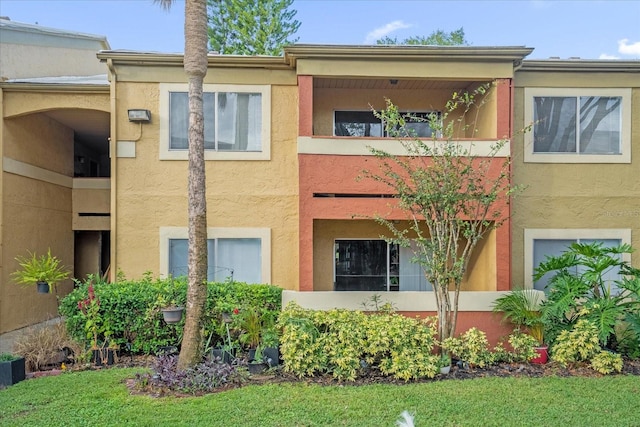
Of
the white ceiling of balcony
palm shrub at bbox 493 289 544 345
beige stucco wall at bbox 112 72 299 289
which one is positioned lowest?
palm shrub at bbox 493 289 544 345

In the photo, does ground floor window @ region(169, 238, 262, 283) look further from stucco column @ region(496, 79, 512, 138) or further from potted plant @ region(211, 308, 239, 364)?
stucco column @ region(496, 79, 512, 138)

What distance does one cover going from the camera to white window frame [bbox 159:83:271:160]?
10.1 metres

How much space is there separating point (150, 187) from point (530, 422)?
8.50 m

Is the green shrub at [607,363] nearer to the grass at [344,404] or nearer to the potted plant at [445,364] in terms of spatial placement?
the grass at [344,404]

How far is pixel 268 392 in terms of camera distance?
633 cm

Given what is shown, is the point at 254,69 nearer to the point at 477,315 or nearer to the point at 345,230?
the point at 345,230

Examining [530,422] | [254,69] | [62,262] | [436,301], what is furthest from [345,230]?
[62,262]

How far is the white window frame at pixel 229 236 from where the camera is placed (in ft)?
32.9

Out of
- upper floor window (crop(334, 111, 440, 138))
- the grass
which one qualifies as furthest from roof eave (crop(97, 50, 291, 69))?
the grass

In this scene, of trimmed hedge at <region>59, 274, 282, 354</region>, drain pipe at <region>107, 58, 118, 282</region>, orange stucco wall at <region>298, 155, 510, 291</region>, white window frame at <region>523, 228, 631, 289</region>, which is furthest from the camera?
white window frame at <region>523, 228, 631, 289</region>

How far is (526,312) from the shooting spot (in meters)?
8.01

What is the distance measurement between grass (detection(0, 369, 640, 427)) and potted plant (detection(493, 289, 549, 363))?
107 cm

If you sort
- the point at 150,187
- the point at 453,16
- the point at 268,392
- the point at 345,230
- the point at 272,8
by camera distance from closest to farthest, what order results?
1. the point at 268,392
2. the point at 150,187
3. the point at 345,230
4. the point at 272,8
5. the point at 453,16

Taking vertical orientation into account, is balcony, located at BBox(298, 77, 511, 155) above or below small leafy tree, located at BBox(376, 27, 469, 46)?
below
